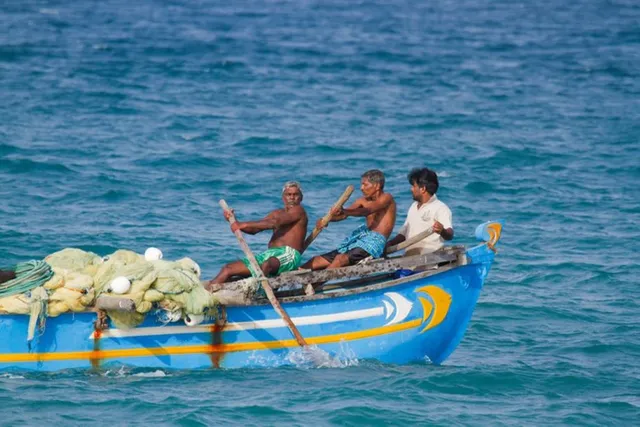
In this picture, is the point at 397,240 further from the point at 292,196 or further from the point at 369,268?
the point at 292,196

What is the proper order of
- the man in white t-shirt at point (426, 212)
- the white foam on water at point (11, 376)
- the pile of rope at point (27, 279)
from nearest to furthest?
the pile of rope at point (27, 279) → the white foam on water at point (11, 376) → the man in white t-shirt at point (426, 212)

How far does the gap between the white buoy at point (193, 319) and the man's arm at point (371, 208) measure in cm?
224

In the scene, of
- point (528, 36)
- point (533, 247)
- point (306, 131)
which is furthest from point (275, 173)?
point (528, 36)

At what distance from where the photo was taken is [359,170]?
81.8 feet

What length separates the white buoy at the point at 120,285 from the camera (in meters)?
12.2

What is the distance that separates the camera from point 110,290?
12.4 metres

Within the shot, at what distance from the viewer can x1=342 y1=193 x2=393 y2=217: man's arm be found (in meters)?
13.6

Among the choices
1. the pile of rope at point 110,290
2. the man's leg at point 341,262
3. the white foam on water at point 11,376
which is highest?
the man's leg at point 341,262

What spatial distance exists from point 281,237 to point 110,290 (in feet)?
7.45

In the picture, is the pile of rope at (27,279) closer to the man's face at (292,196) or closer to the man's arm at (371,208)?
the man's face at (292,196)

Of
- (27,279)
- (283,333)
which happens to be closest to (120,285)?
(27,279)

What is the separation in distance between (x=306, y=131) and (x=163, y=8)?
73.9 ft

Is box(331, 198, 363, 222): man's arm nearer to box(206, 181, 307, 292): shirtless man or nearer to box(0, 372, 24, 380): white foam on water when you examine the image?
box(206, 181, 307, 292): shirtless man

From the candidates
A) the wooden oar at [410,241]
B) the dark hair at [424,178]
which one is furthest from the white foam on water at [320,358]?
the dark hair at [424,178]
